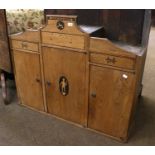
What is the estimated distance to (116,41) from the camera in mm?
1823

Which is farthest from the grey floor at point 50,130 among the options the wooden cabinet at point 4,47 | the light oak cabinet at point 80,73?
the wooden cabinet at point 4,47

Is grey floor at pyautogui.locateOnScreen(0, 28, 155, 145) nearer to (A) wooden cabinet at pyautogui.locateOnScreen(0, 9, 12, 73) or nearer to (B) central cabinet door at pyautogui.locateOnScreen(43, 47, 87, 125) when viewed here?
(B) central cabinet door at pyautogui.locateOnScreen(43, 47, 87, 125)

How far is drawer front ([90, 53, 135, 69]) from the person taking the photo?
4.83 feet

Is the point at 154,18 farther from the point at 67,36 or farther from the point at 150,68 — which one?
the point at 67,36

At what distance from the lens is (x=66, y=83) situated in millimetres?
1827

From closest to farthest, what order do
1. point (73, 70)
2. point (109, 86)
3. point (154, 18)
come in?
1. point (109, 86)
2. point (73, 70)
3. point (154, 18)

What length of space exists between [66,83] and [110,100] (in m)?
0.42

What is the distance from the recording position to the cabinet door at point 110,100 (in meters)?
1.56

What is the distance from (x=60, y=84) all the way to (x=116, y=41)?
0.63 m

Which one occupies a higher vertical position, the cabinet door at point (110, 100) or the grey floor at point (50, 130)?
the cabinet door at point (110, 100)

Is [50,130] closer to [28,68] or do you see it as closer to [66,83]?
[66,83]

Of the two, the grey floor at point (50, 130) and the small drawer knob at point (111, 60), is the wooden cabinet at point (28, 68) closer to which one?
the grey floor at point (50, 130)

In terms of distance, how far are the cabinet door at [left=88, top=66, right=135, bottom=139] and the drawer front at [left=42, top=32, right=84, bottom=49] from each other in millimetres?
220
